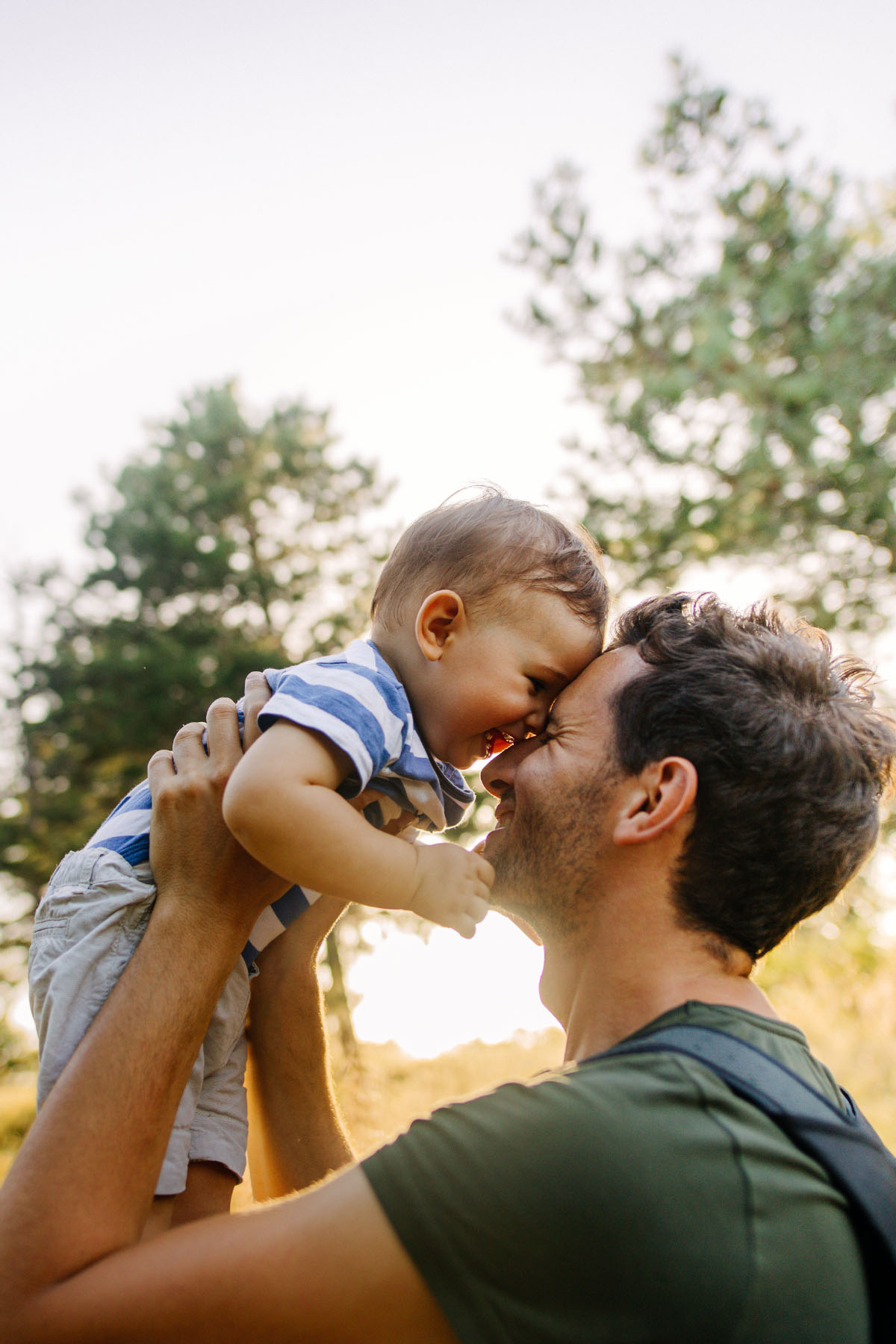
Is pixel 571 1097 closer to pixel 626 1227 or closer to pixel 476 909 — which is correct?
pixel 626 1227

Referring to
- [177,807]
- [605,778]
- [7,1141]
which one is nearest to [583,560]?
[605,778]

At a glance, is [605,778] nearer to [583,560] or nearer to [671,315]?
[583,560]

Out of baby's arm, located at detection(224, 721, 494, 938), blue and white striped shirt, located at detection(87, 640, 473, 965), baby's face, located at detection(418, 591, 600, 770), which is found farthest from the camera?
baby's face, located at detection(418, 591, 600, 770)

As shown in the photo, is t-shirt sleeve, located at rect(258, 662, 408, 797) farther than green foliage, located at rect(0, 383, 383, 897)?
No

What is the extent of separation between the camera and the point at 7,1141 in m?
12.2

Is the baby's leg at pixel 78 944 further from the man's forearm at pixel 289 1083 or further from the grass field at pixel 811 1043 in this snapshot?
the grass field at pixel 811 1043

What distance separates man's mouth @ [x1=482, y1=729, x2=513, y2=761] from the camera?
230 cm

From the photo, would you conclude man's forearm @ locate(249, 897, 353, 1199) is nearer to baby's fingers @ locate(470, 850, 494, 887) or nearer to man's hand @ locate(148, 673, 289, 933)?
man's hand @ locate(148, 673, 289, 933)

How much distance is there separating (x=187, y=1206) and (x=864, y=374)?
10174mm

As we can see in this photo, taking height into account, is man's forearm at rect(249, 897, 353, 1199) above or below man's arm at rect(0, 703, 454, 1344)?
below

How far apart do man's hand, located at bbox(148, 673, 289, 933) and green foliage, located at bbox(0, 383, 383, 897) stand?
1037cm

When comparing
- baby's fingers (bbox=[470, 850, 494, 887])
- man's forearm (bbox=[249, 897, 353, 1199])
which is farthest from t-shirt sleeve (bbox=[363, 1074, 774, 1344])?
man's forearm (bbox=[249, 897, 353, 1199])

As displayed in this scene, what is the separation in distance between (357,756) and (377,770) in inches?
5.5

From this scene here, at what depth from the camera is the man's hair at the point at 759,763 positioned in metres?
2.02
